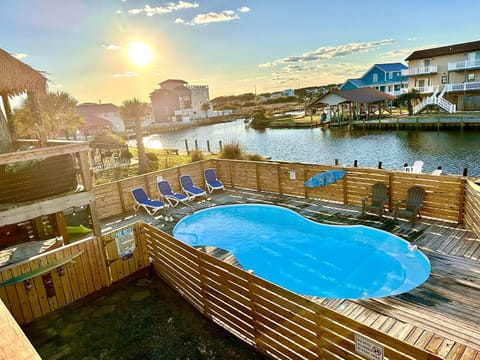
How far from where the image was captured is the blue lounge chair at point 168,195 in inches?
491

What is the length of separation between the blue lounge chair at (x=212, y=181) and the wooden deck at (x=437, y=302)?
5372mm

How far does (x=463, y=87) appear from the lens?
35.5 metres

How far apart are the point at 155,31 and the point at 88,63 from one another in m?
6.52

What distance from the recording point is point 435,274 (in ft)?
21.0

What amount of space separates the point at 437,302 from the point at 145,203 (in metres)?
9.53

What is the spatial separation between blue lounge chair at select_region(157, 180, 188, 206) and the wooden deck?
432 centimetres

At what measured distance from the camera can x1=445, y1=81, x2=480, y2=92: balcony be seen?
114ft

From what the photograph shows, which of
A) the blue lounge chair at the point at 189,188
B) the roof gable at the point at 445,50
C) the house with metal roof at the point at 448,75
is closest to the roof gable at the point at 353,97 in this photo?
the house with metal roof at the point at 448,75

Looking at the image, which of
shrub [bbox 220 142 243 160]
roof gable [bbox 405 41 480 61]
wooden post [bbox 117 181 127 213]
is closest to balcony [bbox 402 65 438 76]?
roof gable [bbox 405 41 480 61]

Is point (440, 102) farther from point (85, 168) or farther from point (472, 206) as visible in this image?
point (85, 168)

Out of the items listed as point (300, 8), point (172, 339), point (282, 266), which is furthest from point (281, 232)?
point (300, 8)

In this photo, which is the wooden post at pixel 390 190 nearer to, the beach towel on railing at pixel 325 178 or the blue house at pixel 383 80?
the beach towel on railing at pixel 325 178

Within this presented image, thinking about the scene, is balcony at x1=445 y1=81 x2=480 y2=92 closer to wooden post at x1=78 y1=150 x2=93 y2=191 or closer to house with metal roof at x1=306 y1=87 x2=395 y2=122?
house with metal roof at x1=306 y1=87 x2=395 y2=122

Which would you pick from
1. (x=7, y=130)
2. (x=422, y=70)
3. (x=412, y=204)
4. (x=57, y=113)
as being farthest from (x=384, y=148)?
(x=57, y=113)
